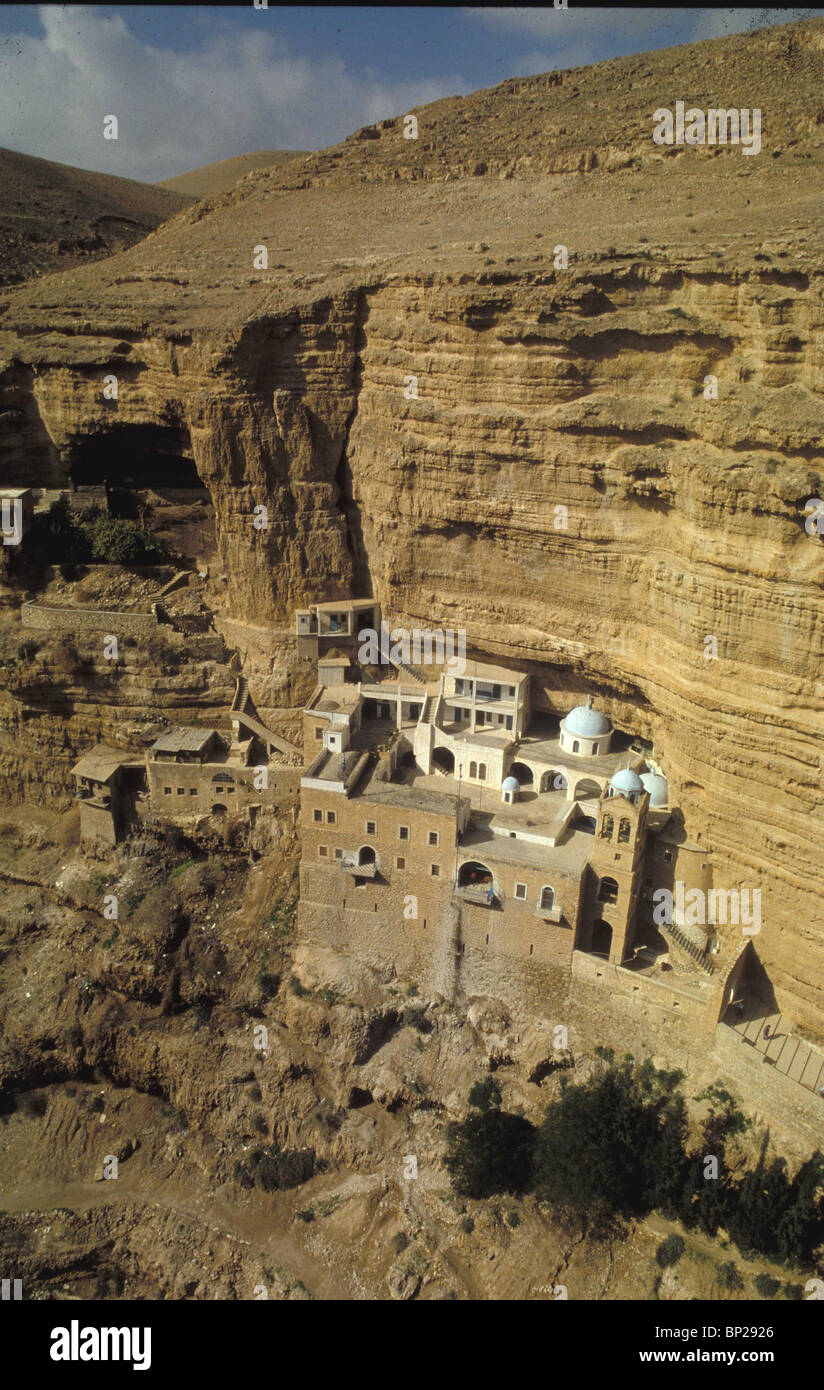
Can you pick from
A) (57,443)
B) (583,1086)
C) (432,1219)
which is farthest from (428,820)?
(57,443)

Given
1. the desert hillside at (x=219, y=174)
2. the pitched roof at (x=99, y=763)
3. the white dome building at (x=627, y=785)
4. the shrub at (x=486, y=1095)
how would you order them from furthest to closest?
the desert hillside at (x=219, y=174) < the pitched roof at (x=99, y=763) < the white dome building at (x=627, y=785) < the shrub at (x=486, y=1095)

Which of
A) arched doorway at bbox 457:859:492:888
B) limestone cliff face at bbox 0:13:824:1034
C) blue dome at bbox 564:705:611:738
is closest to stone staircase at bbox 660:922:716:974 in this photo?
limestone cliff face at bbox 0:13:824:1034

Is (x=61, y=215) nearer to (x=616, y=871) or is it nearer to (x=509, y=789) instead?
(x=509, y=789)

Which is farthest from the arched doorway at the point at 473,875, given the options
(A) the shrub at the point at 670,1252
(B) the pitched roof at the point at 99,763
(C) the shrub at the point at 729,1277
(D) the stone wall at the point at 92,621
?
(D) the stone wall at the point at 92,621

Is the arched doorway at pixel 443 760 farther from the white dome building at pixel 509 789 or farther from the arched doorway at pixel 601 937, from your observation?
the arched doorway at pixel 601 937

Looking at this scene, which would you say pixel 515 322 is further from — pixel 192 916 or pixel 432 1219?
pixel 432 1219

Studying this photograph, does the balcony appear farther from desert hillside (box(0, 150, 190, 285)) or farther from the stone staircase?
desert hillside (box(0, 150, 190, 285))
